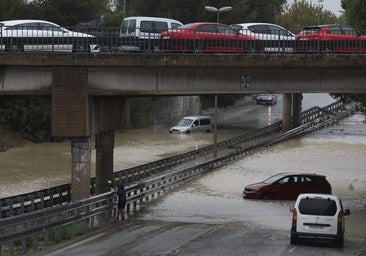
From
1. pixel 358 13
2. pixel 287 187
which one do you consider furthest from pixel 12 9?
pixel 287 187

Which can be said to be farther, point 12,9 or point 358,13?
point 12,9

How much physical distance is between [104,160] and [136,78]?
530 centimetres

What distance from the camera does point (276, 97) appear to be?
11056 centimetres

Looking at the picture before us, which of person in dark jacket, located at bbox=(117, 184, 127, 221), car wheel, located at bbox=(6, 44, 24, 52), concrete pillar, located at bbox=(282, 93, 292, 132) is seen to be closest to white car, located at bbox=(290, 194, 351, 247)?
person in dark jacket, located at bbox=(117, 184, 127, 221)

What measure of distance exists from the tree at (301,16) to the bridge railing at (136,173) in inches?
1950

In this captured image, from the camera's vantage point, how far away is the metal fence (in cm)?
3136

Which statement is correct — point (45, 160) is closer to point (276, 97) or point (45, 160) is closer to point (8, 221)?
point (8, 221)

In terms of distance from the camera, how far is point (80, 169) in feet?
98.6

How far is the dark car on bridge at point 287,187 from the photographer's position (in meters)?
37.4

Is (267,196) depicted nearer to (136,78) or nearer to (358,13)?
(136,78)

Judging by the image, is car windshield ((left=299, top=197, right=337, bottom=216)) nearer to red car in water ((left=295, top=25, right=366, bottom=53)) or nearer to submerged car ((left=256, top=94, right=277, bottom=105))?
red car in water ((left=295, top=25, right=366, bottom=53))

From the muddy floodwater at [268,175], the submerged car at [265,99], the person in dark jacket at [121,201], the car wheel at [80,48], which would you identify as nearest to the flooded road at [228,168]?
the muddy floodwater at [268,175]

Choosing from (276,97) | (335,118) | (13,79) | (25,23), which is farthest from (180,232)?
(276,97)

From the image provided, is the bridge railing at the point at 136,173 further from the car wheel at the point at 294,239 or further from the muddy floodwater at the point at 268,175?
the car wheel at the point at 294,239
